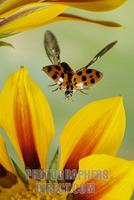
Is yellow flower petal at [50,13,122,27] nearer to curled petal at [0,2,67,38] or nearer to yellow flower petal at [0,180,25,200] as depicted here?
curled petal at [0,2,67,38]

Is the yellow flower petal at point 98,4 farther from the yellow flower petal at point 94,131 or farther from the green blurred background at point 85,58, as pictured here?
the yellow flower petal at point 94,131

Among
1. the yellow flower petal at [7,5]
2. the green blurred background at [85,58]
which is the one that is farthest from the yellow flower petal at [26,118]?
the yellow flower petal at [7,5]

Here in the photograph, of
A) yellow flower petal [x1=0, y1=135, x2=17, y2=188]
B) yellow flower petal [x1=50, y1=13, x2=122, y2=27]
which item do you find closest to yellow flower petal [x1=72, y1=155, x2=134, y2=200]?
yellow flower petal [x1=0, y1=135, x2=17, y2=188]

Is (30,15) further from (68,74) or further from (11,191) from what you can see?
(11,191)

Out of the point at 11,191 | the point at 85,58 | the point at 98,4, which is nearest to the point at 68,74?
the point at 85,58

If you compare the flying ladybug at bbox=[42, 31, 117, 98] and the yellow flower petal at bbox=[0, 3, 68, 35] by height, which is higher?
the yellow flower petal at bbox=[0, 3, 68, 35]

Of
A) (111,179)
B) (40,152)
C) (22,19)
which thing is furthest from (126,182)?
(22,19)
